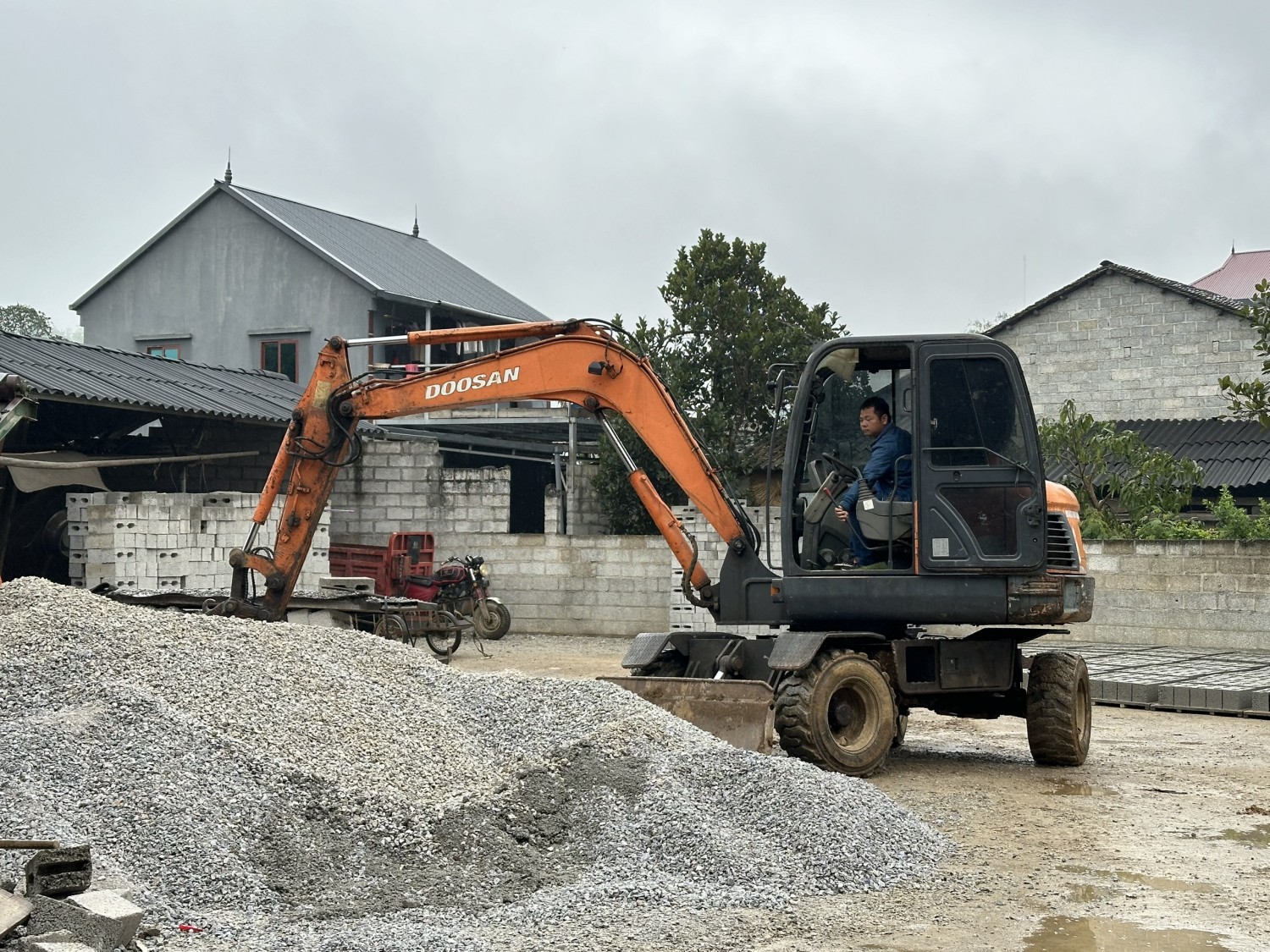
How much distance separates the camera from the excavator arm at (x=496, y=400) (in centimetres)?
1044

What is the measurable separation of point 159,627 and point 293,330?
2340cm

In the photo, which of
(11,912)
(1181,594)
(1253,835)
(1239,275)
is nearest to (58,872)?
(11,912)

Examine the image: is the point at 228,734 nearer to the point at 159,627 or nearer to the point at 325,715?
the point at 325,715

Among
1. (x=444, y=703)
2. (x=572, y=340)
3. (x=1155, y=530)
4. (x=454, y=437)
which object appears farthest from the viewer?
(x=454, y=437)

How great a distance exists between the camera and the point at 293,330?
31688 mm

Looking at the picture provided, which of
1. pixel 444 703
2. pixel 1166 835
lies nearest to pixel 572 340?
pixel 444 703

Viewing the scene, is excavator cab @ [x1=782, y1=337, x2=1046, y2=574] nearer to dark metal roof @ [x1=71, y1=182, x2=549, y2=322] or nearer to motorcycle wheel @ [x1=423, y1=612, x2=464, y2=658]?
motorcycle wheel @ [x1=423, y1=612, x2=464, y2=658]

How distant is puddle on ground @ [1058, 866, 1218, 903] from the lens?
644 centimetres

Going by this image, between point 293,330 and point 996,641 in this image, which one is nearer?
point 996,641

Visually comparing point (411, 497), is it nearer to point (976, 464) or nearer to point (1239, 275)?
point (976, 464)

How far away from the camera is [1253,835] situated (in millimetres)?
7680

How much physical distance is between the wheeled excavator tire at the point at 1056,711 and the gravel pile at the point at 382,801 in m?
2.69

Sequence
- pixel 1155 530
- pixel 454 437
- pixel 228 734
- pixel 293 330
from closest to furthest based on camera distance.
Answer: pixel 228 734
pixel 1155 530
pixel 454 437
pixel 293 330

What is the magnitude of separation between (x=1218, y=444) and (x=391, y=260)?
19045 mm
